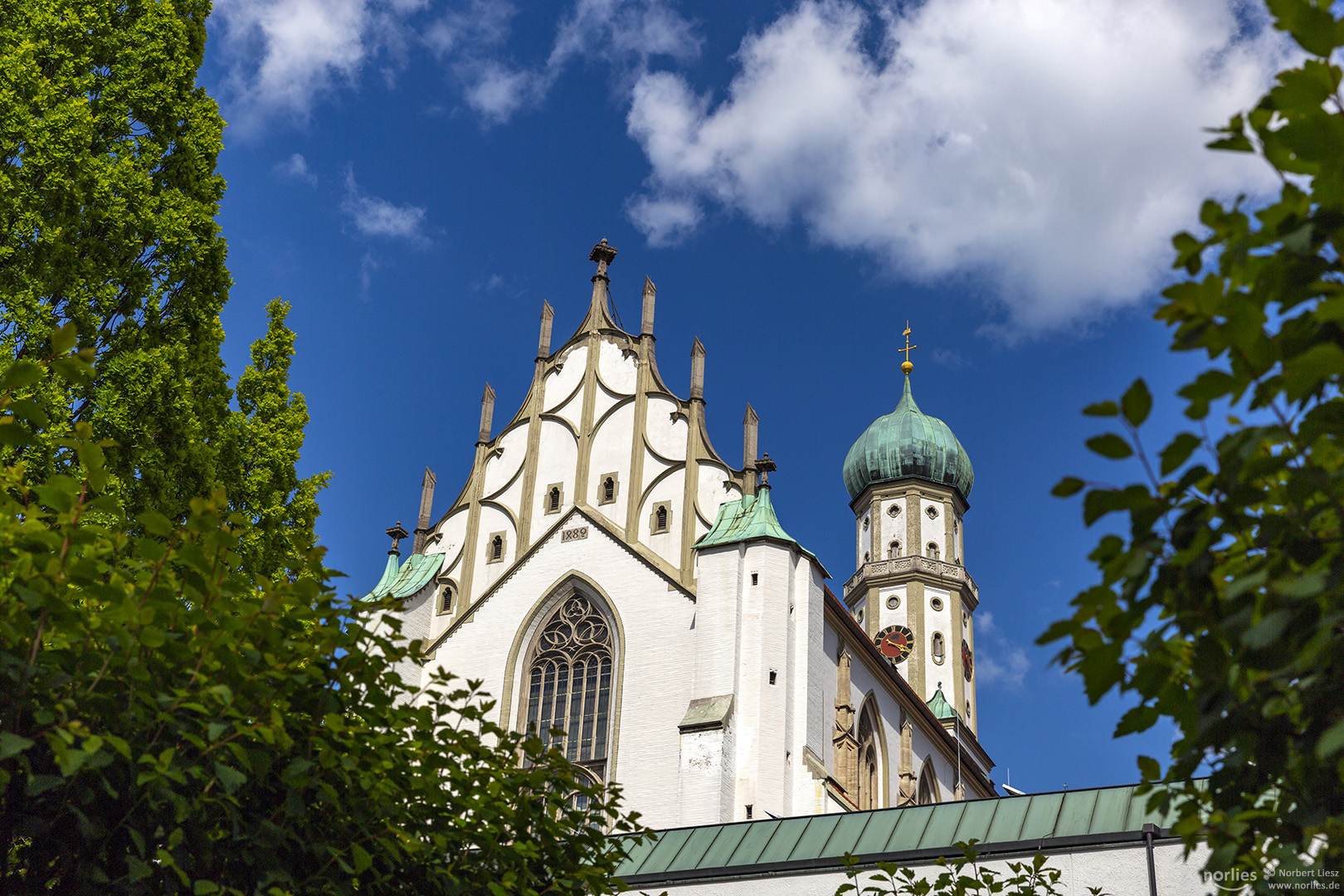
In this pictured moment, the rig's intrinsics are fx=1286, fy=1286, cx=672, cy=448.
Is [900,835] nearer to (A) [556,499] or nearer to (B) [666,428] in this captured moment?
(B) [666,428]

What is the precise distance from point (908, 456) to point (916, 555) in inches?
175

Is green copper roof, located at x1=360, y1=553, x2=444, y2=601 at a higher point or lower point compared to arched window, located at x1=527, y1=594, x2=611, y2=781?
higher

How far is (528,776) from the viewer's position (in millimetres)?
7434

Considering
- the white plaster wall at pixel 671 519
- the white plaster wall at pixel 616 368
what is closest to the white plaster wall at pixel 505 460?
the white plaster wall at pixel 616 368

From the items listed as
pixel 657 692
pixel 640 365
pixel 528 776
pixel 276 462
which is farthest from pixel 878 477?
pixel 528 776

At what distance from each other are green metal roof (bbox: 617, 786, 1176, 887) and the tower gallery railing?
3497 cm

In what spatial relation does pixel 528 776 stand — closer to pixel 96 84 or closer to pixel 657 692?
pixel 96 84

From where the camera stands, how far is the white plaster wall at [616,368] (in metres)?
30.9

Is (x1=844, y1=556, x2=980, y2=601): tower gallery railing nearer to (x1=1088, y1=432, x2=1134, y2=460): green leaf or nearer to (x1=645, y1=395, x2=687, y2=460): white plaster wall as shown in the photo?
(x1=645, y1=395, x2=687, y2=460): white plaster wall

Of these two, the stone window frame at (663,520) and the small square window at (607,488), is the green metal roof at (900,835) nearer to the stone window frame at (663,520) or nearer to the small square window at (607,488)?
the stone window frame at (663,520)

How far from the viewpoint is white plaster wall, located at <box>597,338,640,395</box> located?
30875 mm

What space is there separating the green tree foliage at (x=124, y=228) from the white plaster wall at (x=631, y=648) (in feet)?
39.4

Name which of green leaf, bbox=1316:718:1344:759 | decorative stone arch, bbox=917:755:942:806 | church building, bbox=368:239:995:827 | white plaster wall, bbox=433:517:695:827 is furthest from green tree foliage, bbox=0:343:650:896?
decorative stone arch, bbox=917:755:942:806

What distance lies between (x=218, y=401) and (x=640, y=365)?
17.1 m
